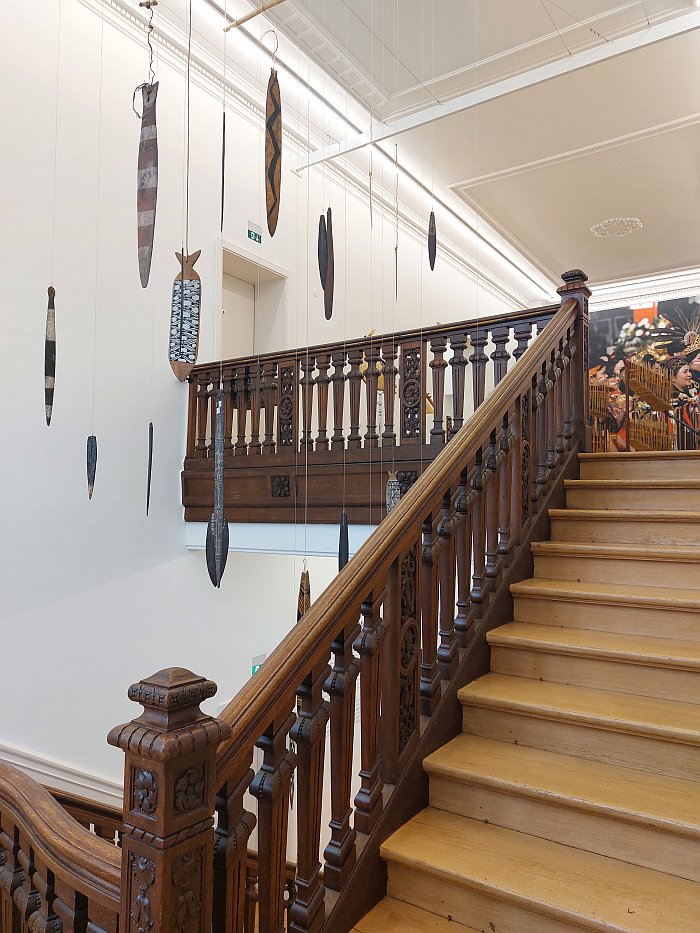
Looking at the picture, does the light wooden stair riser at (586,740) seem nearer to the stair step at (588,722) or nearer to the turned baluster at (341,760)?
the stair step at (588,722)

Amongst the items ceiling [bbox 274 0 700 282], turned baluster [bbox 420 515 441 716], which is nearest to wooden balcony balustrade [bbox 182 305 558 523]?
turned baluster [bbox 420 515 441 716]

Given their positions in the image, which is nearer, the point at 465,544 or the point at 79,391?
the point at 465,544

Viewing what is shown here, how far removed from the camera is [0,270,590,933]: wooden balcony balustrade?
3.99ft

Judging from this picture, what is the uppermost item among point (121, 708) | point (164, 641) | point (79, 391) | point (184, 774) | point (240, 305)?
point (240, 305)

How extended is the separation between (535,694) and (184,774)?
1529 mm

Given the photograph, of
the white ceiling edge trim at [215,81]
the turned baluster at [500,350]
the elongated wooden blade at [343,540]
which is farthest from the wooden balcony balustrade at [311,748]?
the white ceiling edge trim at [215,81]

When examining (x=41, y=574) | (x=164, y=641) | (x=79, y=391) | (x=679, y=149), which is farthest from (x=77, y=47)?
(x=679, y=149)

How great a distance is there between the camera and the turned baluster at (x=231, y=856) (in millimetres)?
1389

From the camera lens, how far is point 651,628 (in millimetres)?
2594

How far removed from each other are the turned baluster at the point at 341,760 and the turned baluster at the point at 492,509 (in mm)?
1063

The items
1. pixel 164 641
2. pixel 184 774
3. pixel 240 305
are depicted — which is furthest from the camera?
pixel 240 305

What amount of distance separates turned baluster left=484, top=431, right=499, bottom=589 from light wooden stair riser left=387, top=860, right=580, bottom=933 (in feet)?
3.83

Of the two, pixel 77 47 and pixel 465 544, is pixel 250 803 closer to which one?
pixel 465 544

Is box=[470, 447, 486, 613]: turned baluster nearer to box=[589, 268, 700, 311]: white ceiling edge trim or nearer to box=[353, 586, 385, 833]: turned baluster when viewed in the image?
box=[353, 586, 385, 833]: turned baluster
